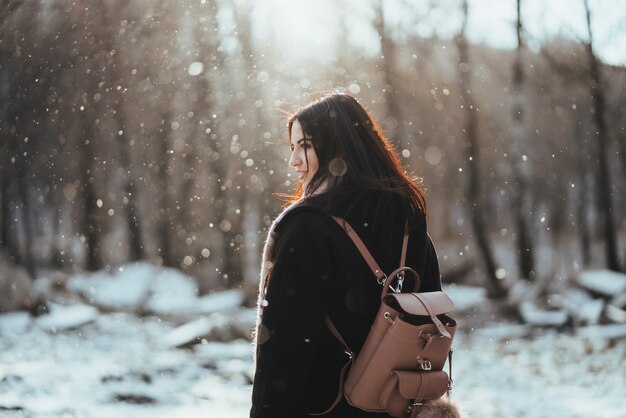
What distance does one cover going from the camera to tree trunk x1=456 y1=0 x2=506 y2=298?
15273mm

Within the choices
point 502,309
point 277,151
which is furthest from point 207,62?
point 502,309

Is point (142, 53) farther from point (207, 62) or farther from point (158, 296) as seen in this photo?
point (158, 296)

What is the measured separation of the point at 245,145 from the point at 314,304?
14.5m

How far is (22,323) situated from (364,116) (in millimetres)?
11002

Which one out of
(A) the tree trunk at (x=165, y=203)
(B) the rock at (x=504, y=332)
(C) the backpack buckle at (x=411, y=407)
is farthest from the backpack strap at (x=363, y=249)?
(A) the tree trunk at (x=165, y=203)

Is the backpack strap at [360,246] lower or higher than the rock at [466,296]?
higher

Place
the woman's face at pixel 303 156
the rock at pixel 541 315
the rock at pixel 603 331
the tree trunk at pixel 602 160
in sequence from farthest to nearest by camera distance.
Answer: the tree trunk at pixel 602 160 → the rock at pixel 541 315 → the rock at pixel 603 331 → the woman's face at pixel 303 156

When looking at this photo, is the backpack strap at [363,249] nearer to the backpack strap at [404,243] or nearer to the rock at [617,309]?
the backpack strap at [404,243]

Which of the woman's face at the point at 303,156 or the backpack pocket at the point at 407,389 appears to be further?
the woman's face at the point at 303,156

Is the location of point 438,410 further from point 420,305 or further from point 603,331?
point 603,331

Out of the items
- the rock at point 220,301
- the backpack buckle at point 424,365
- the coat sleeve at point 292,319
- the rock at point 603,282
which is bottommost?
the rock at point 603,282

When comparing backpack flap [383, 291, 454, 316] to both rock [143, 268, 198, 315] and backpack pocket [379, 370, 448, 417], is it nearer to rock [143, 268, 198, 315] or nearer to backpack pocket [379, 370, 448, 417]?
backpack pocket [379, 370, 448, 417]

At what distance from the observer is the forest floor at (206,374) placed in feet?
19.6

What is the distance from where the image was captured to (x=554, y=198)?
17.5 meters
